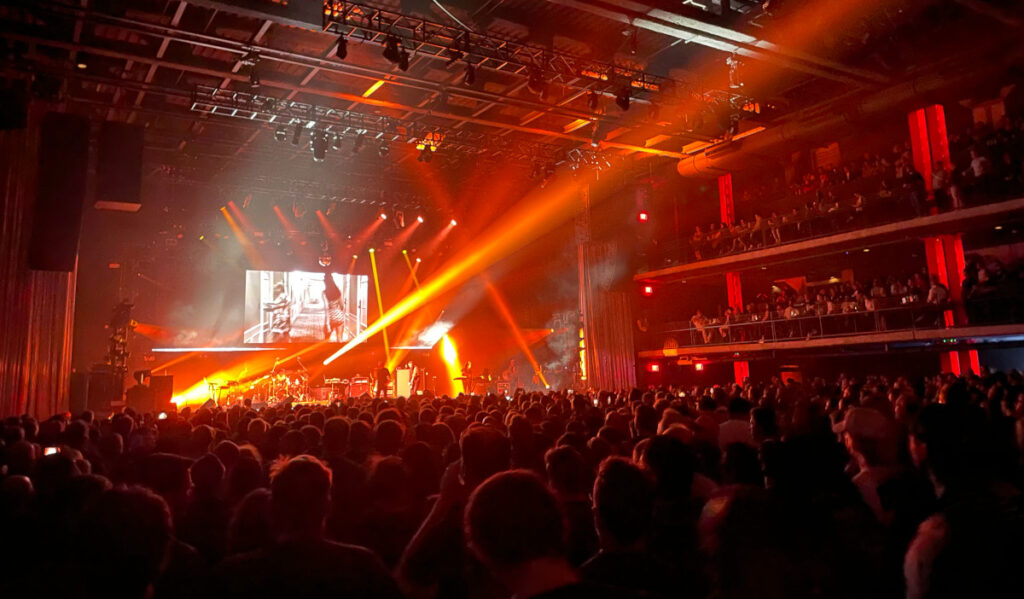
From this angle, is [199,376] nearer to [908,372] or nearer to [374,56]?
[374,56]

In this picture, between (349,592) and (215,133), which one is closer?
(349,592)

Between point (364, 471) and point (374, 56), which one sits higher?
point (374, 56)

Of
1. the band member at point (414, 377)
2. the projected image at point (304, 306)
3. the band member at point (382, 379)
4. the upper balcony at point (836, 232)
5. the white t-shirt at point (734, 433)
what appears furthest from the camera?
the band member at point (414, 377)

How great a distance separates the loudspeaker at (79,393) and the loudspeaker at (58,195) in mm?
4170

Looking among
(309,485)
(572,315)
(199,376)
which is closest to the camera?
(309,485)

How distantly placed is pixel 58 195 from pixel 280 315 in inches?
445

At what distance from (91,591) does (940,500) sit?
3410 mm

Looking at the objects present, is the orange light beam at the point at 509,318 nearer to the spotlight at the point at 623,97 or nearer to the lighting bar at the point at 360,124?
the lighting bar at the point at 360,124

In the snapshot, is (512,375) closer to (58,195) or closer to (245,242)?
(245,242)

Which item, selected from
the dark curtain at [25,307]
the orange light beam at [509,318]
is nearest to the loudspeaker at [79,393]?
the dark curtain at [25,307]

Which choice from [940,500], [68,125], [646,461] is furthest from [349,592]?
[68,125]

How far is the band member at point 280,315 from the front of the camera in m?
22.4

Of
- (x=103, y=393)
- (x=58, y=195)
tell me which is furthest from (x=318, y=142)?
(x=103, y=393)

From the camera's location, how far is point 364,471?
166 inches
